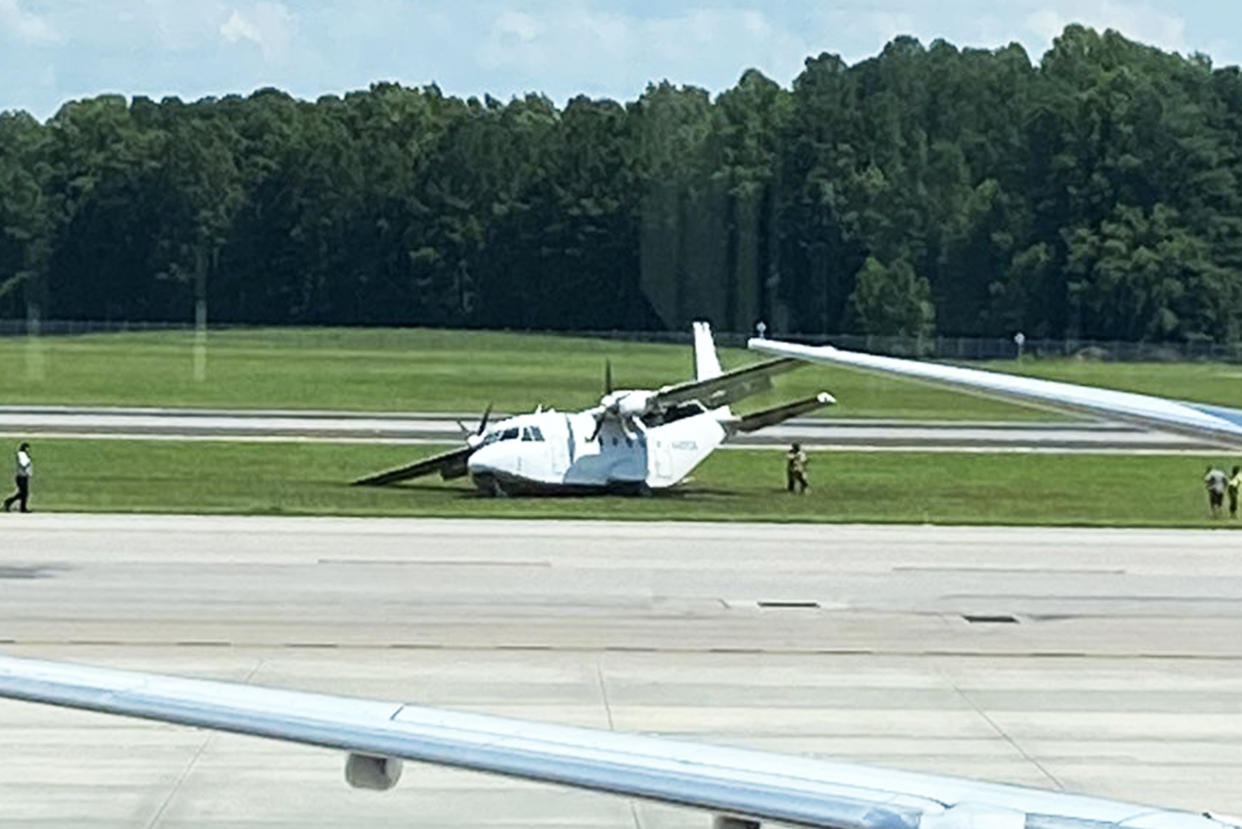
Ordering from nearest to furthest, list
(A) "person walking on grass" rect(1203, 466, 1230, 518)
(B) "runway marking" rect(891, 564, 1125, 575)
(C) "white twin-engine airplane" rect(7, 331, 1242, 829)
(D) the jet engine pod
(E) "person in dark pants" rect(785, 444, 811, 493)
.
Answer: (C) "white twin-engine airplane" rect(7, 331, 1242, 829) < (D) the jet engine pod < (B) "runway marking" rect(891, 564, 1125, 575) < (A) "person walking on grass" rect(1203, 466, 1230, 518) < (E) "person in dark pants" rect(785, 444, 811, 493)

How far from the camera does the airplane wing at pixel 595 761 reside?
6.97 m

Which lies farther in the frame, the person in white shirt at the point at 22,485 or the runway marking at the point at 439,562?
the person in white shirt at the point at 22,485

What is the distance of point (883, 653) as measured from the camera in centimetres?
2308

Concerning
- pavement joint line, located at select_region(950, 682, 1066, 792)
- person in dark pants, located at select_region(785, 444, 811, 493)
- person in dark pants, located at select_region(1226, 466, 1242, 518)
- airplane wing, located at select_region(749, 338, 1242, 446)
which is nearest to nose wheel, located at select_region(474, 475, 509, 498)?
person in dark pants, located at select_region(785, 444, 811, 493)

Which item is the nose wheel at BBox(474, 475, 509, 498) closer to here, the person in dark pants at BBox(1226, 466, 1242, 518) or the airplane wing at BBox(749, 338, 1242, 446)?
the person in dark pants at BBox(1226, 466, 1242, 518)

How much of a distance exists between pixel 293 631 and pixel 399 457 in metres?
34.3

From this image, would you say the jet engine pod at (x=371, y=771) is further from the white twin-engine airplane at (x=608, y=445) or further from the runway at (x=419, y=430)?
the runway at (x=419, y=430)

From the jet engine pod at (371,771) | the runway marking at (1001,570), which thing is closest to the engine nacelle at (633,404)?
the runway marking at (1001,570)

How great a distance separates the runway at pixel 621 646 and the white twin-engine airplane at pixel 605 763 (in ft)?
20.1

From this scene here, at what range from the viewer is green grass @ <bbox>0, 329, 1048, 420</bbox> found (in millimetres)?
85125

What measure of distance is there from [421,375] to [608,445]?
52315 millimetres

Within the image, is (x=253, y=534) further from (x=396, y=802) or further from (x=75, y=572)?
(x=396, y=802)

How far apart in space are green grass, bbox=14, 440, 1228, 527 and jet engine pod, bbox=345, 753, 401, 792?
32959 millimetres

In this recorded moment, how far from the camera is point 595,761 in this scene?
784 cm
